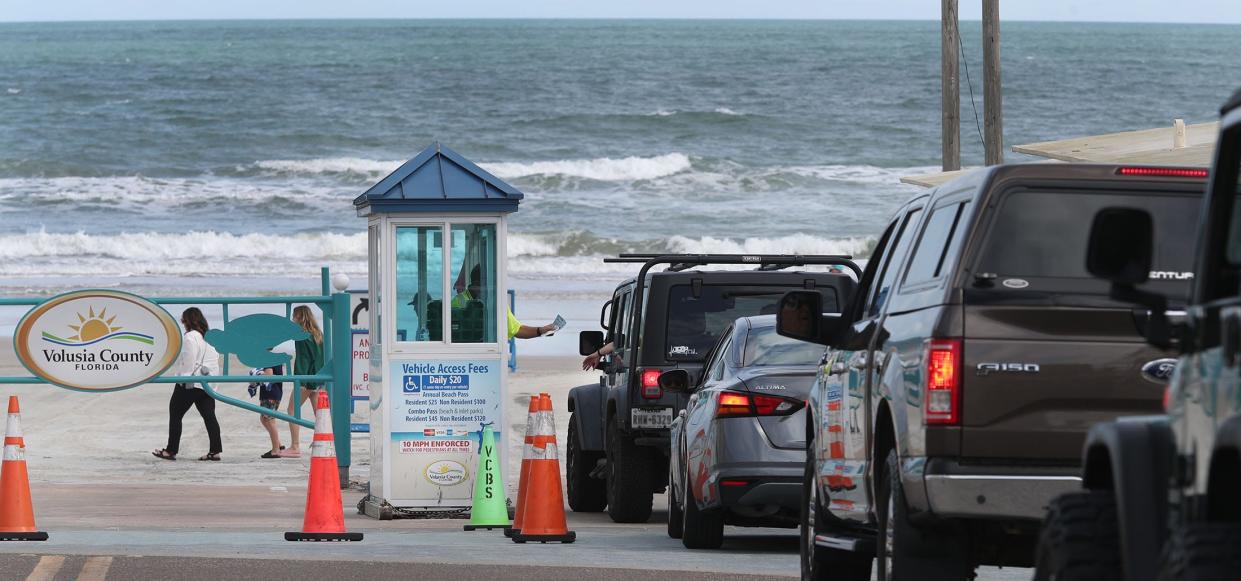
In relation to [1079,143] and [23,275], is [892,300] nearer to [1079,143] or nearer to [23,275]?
[1079,143]

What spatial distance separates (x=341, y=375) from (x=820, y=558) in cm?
725

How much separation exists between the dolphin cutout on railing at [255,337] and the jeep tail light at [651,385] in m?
3.58

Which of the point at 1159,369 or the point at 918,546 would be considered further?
the point at 918,546

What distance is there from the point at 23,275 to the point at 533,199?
16928 mm

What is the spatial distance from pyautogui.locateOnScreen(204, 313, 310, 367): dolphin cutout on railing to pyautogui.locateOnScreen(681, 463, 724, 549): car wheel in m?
5.07

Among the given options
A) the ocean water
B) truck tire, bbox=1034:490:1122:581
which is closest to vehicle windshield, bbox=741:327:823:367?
truck tire, bbox=1034:490:1122:581

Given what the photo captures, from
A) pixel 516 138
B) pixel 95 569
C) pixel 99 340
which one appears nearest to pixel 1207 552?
pixel 95 569

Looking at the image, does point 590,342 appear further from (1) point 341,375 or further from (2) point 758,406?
(2) point 758,406

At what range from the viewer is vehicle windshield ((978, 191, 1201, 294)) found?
686 cm

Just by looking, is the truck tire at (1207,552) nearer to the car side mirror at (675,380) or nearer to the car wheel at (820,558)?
the car wheel at (820,558)

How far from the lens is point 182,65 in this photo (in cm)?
9169

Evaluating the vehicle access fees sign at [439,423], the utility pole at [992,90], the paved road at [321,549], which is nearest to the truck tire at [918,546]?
the paved road at [321,549]

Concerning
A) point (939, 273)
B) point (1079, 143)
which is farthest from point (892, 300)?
point (1079, 143)

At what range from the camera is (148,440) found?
18172mm
